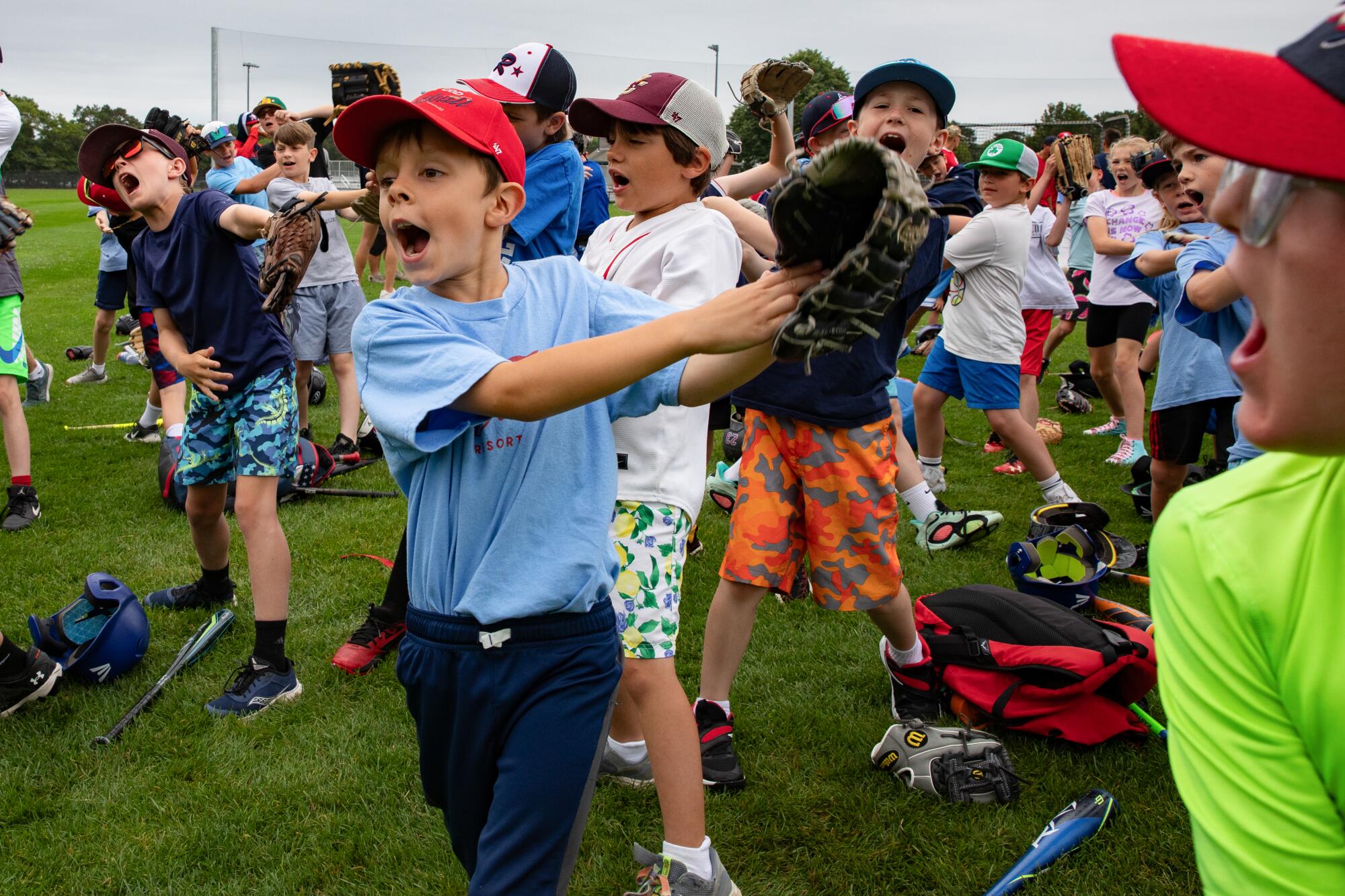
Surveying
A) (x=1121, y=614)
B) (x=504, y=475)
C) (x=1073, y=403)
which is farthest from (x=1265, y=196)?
(x=1073, y=403)

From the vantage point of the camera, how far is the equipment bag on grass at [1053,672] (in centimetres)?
379

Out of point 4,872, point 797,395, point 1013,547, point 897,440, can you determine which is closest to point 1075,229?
point 897,440

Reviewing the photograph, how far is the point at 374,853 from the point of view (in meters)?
3.25

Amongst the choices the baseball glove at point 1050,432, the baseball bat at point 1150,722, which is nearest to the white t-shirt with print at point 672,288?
the baseball bat at point 1150,722

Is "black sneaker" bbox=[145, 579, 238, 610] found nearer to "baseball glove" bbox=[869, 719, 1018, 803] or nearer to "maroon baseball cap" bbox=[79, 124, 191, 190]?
"maroon baseball cap" bbox=[79, 124, 191, 190]

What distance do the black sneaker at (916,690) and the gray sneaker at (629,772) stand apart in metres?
1.05

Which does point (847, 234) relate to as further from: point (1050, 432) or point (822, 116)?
point (1050, 432)

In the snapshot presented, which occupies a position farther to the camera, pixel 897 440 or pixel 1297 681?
pixel 897 440

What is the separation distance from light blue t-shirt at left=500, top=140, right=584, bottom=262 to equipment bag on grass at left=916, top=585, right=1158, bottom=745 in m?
2.17

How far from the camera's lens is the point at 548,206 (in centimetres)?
369

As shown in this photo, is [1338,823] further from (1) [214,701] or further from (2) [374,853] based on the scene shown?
(1) [214,701]

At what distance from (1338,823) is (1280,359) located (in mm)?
442

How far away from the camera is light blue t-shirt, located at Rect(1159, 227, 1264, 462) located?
3775mm

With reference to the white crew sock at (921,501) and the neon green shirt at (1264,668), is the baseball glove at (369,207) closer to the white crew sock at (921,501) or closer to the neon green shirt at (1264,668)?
the neon green shirt at (1264,668)
